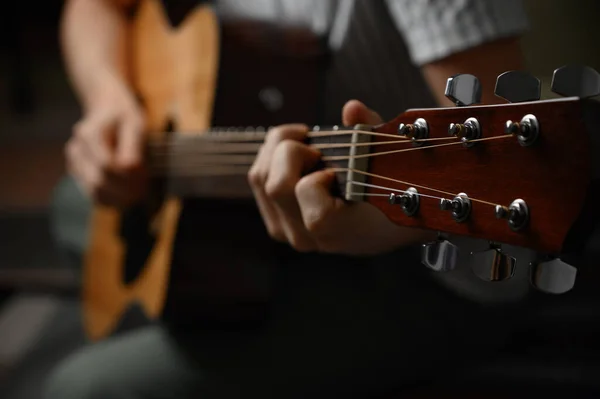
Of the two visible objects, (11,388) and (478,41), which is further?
(11,388)

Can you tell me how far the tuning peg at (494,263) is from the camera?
29cm

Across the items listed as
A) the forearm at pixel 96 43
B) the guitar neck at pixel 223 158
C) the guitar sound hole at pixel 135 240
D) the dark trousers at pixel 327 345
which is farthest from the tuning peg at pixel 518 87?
the forearm at pixel 96 43

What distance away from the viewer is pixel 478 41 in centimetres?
37

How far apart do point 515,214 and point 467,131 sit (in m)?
0.05

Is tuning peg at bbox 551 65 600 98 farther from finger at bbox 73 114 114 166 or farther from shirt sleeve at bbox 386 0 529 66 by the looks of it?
finger at bbox 73 114 114 166

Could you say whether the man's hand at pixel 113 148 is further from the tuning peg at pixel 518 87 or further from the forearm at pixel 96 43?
the tuning peg at pixel 518 87

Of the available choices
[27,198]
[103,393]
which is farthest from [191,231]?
[27,198]

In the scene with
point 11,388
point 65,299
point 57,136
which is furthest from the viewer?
point 57,136

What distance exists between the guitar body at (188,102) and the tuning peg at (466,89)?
0.22m

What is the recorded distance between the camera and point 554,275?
28 centimetres

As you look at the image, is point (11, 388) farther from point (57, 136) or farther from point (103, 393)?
point (57, 136)

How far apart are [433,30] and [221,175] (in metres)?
0.23

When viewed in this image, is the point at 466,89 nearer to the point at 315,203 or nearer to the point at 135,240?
the point at 315,203

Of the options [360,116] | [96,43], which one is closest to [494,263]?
[360,116]
